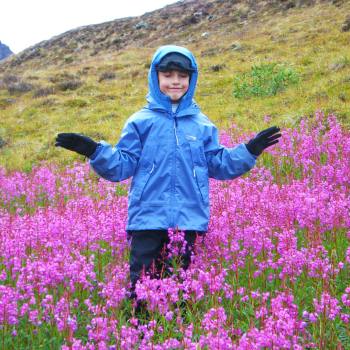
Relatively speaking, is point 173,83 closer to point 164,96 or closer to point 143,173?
point 164,96

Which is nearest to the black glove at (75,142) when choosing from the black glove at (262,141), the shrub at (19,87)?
the black glove at (262,141)

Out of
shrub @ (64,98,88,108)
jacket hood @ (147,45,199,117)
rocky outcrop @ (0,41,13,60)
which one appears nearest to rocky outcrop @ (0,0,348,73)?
shrub @ (64,98,88,108)

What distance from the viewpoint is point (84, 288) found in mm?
4141

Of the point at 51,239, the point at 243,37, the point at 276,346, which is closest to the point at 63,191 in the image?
the point at 51,239

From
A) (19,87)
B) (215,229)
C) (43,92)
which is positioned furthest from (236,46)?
(215,229)

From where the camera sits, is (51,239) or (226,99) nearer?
(51,239)

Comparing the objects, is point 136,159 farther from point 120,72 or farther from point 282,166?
point 120,72

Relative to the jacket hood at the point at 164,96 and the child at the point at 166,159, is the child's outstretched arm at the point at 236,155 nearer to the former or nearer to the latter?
the child at the point at 166,159

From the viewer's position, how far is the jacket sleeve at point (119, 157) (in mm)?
4223

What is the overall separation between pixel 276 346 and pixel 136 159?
229cm

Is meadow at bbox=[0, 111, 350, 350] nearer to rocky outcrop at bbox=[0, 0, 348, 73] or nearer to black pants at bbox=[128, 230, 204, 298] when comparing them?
black pants at bbox=[128, 230, 204, 298]

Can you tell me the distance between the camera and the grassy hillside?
13203mm

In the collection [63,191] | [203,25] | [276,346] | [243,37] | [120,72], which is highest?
[203,25]

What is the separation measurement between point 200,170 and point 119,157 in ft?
2.49
